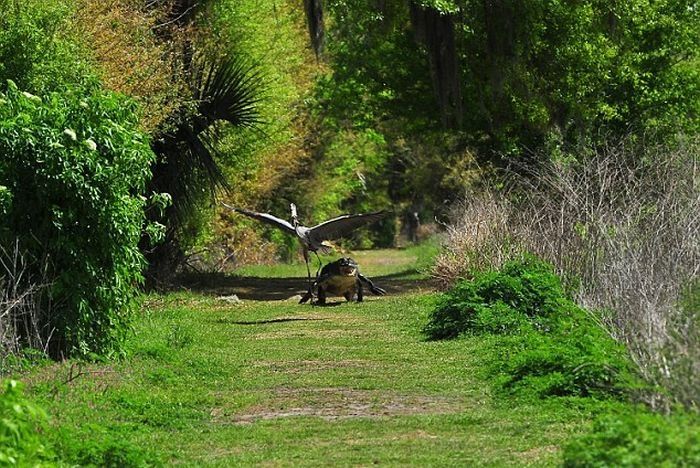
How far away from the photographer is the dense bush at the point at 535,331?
12.0 metres

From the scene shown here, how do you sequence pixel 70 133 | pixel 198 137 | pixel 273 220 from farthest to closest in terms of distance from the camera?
pixel 273 220, pixel 198 137, pixel 70 133

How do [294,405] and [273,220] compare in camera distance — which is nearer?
[294,405]

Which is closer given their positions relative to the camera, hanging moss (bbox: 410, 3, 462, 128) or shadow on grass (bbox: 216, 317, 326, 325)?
shadow on grass (bbox: 216, 317, 326, 325)

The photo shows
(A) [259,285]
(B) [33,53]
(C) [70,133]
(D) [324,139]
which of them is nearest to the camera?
(C) [70,133]

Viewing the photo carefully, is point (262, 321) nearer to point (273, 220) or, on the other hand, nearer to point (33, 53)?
point (273, 220)

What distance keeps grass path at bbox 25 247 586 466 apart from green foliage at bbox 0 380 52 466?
813mm

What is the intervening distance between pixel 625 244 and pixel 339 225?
11.3 m

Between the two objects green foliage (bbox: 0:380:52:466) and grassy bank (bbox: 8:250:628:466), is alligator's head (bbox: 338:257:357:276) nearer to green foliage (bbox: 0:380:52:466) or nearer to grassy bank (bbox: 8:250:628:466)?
grassy bank (bbox: 8:250:628:466)

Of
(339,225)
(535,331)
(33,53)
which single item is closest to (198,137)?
(339,225)

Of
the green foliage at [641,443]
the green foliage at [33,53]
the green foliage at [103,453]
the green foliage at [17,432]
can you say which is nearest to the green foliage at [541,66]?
the green foliage at [33,53]

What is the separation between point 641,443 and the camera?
26.6 ft

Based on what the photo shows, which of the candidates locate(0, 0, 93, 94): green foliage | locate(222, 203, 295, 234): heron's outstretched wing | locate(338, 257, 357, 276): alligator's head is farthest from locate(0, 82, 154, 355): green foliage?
locate(222, 203, 295, 234): heron's outstretched wing

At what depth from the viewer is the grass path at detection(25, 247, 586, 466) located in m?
Result: 10.4

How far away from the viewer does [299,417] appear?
12219mm
